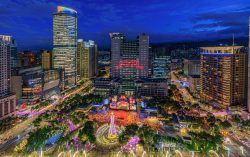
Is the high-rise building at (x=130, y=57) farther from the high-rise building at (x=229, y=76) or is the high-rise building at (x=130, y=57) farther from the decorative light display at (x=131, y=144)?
the decorative light display at (x=131, y=144)

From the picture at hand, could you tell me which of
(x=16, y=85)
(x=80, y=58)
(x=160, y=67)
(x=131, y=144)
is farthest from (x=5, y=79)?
(x=80, y=58)

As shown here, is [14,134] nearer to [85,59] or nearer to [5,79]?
[5,79]

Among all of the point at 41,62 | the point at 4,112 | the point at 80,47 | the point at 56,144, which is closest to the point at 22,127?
the point at 4,112

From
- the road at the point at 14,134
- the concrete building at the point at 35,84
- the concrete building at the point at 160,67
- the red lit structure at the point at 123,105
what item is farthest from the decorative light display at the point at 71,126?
the concrete building at the point at 160,67

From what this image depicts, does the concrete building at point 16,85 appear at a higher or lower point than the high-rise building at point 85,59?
lower

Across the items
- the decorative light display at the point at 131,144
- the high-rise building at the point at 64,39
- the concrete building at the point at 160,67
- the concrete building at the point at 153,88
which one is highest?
the high-rise building at the point at 64,39

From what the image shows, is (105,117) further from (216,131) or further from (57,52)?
(57,52)

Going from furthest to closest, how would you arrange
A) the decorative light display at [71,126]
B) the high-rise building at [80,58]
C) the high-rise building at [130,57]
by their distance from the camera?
1. the high-rise building at [80,58]
2. the high-rise building at [130,57]
3. the decorative light display at [71,126]
